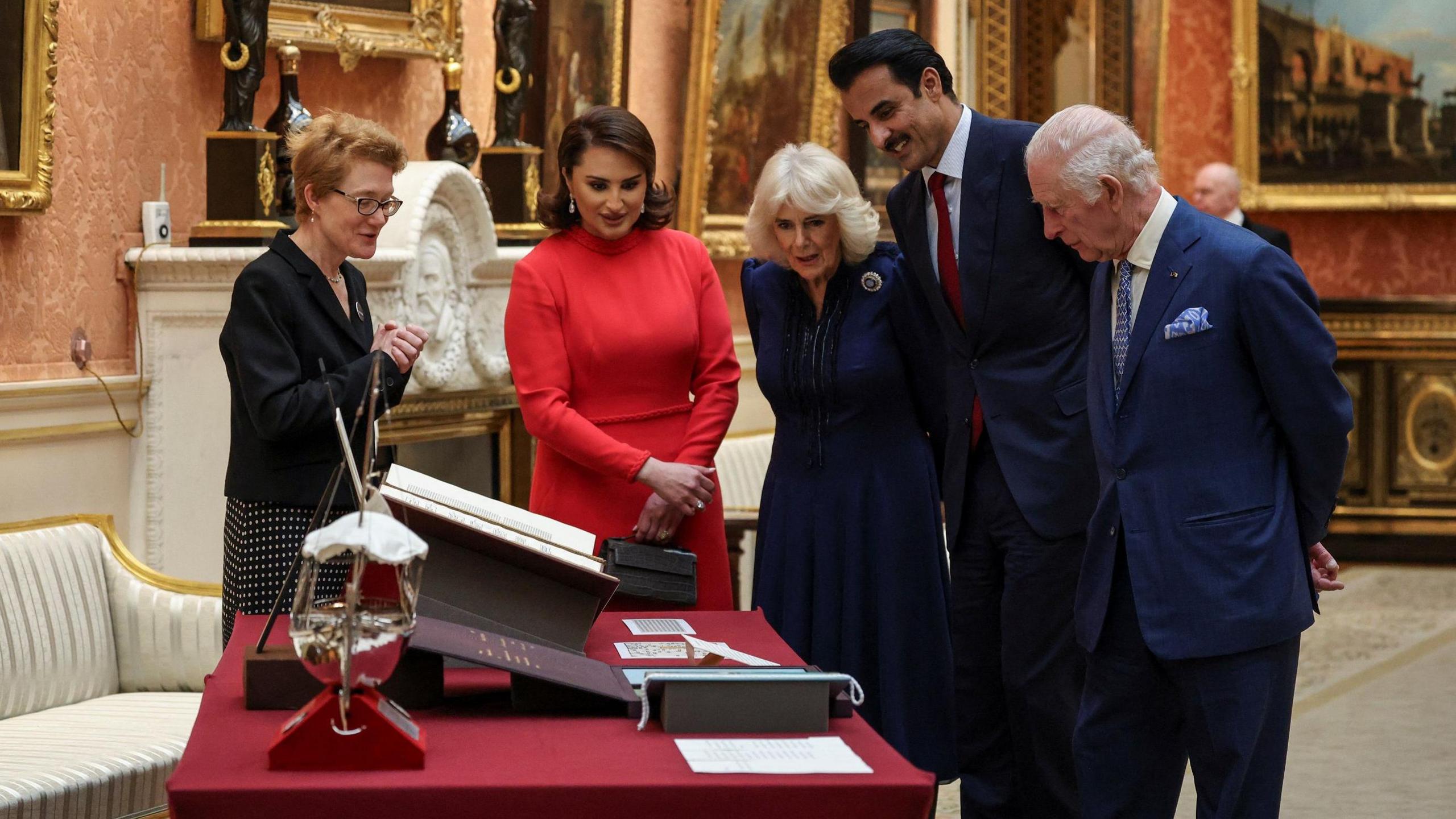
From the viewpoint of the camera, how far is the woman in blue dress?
4078mm

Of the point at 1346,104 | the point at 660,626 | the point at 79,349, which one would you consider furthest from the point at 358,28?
the point at 1346,104

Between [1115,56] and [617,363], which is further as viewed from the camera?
[1115,56]

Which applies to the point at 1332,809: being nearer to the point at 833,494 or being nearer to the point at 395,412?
the point at 833,494

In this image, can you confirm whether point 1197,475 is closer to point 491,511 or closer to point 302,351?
point 491,511

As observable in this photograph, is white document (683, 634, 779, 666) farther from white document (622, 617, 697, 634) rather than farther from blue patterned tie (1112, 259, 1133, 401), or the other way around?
blue patterned tie (1112, 259, 1133, 401)

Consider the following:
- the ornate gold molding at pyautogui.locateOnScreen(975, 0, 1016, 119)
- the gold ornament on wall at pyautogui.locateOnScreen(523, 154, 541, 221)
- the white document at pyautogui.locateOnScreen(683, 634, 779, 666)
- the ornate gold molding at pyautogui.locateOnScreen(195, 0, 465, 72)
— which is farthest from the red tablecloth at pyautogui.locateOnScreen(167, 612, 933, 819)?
the ornate gold molding at pyautogui.locateOnScreen(975, 0, 1016, 119)

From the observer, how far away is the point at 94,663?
184 inches

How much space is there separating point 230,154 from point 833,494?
87.2 inches

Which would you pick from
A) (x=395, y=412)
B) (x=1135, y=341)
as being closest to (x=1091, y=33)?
(x=395, y=412)

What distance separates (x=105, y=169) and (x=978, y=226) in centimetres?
277

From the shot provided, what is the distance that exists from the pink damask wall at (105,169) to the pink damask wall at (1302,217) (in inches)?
301

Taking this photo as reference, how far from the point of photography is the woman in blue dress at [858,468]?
408 centimetres

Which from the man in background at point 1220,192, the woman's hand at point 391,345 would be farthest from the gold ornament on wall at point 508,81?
the man in background at point 1220,192

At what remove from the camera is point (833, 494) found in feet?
13.5
